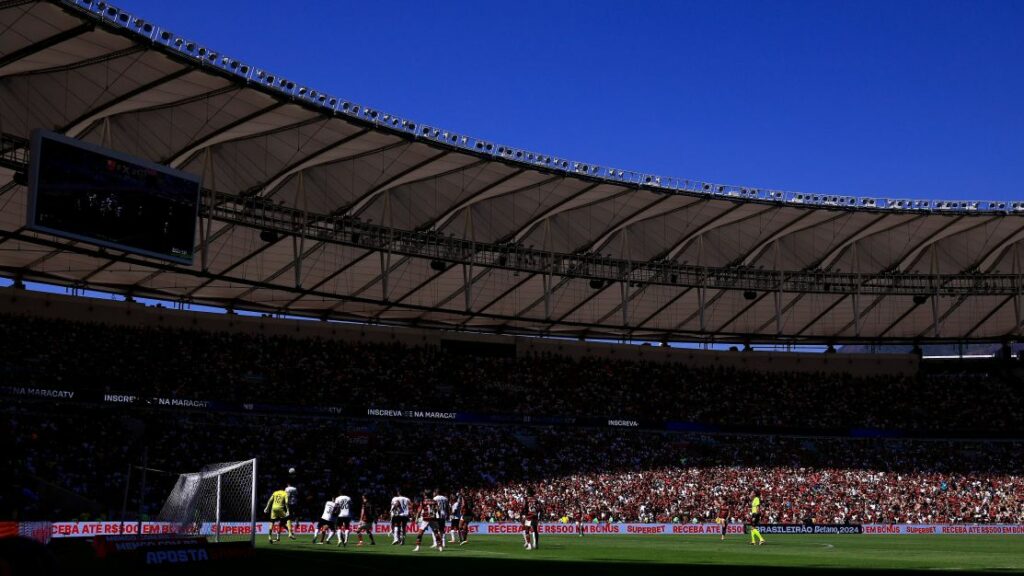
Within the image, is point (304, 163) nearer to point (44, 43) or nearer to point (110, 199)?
point (110, 199)

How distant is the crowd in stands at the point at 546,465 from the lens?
146 feet

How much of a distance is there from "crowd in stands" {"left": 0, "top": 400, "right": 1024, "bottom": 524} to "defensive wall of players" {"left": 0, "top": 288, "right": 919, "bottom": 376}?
28.2 ft

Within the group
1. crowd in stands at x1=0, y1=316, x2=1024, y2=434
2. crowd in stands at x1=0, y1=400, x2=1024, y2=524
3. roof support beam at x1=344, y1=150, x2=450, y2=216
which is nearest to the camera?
crowd in stands at x1=0, y1=400, x2=1024, y2=524

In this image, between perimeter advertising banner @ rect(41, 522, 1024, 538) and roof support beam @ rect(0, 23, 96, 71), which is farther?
perimeter advertising banner @ rect(41, 522, 1024, 538)

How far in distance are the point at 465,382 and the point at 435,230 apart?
41.9 feet

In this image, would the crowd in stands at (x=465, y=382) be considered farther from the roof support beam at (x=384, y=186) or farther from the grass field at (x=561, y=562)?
the grass field at (x=561, y=562)

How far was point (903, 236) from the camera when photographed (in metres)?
59.4

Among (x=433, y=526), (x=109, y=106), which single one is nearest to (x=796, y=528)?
(x=433, y=526)

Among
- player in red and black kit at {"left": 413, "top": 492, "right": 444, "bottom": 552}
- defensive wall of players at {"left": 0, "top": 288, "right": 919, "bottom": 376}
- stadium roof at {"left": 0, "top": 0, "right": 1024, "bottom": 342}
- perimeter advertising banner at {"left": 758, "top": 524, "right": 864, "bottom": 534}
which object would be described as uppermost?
stadium roof at {"left": 0, "top": 0, "right": 1024, "bottom": 342}

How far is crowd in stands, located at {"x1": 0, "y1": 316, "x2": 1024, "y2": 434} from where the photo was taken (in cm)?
5053

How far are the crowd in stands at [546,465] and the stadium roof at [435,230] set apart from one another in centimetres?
731

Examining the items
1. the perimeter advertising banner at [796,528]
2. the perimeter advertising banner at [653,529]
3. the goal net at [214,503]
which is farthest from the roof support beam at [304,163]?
the perimeter advertising banner at [796,528]

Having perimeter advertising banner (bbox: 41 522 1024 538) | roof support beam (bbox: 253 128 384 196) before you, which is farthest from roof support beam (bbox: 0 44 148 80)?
perimeter advertising banner (bbox: 41 522 1024 538)

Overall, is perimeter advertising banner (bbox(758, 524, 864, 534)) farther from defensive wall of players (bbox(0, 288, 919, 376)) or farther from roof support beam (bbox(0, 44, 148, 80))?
roof support beam (bbox(0, 44, 148, 80))
